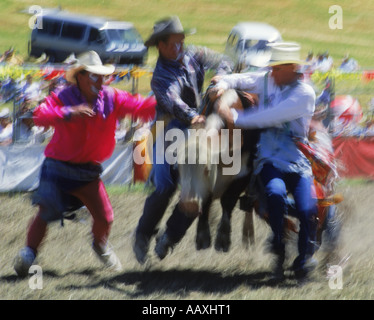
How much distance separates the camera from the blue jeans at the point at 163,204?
614 centimetres

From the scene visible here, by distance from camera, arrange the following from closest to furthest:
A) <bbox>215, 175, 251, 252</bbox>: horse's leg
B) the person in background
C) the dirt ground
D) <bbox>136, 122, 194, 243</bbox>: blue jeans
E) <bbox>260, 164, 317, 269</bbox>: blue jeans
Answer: the dirt ground
<bbox>260, 164, 317, 269</bbox>: blue jeans
<bbox>136, 122, 194, 243</bbox>: blue jeans
<bbox>215, 175, 251, 252</bbox>: horse's leg
the person in background

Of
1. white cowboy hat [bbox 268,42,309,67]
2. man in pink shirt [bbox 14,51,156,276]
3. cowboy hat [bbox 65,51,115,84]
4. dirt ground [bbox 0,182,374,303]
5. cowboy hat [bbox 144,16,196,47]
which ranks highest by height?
cowboy hat [bbox 144,16,196,47]

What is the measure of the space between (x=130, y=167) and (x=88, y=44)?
10266 mm

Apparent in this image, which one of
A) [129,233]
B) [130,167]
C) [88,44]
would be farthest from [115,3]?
[129,233]

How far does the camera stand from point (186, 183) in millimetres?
5609

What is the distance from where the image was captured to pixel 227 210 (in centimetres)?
637

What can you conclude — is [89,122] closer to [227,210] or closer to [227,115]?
[227,115]

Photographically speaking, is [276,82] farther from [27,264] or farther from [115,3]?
[115,3]

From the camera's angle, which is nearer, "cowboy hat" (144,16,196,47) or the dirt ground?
the dirt ground

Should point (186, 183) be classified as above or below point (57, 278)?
above

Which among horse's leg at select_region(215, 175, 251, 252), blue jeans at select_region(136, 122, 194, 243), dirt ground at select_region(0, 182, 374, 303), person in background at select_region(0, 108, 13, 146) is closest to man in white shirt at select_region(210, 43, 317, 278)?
horse's leg at select_region(215, 175, 251, 252)

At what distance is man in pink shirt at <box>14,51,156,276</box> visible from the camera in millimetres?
6074

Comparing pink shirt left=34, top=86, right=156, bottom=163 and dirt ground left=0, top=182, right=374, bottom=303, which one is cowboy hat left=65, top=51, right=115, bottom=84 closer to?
pink shirt left=34, top=86, right=156, bottom=163

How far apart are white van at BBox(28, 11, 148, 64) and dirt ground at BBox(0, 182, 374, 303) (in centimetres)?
1287
